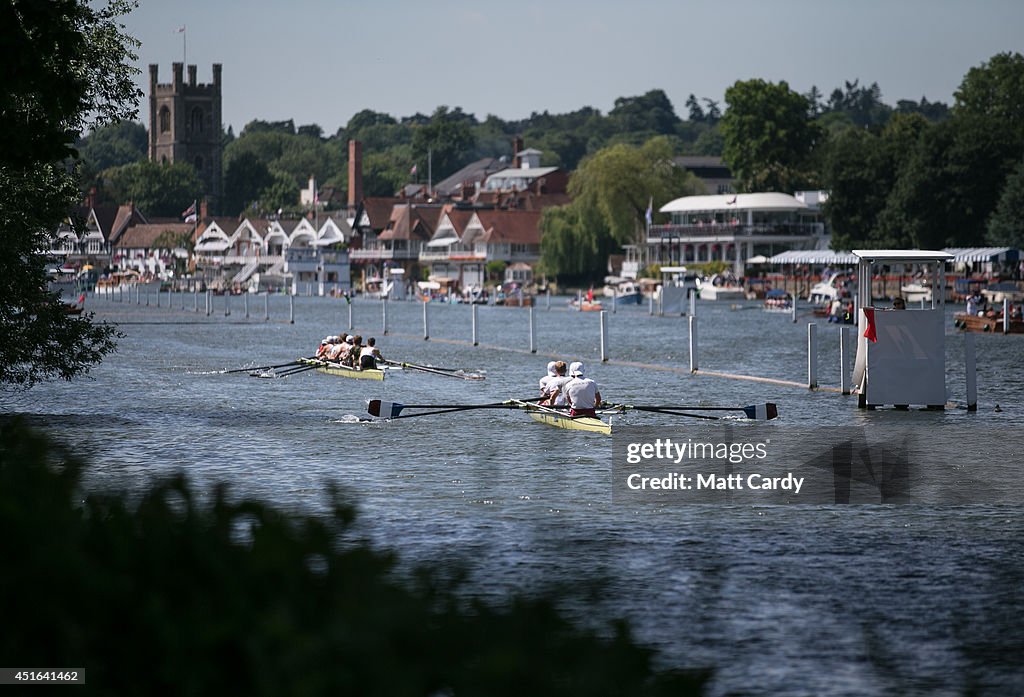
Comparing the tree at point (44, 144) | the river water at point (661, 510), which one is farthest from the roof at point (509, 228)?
the tree at point (44, 144)

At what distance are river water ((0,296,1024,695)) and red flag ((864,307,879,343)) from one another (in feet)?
5.34

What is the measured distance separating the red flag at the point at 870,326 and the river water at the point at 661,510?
163cm

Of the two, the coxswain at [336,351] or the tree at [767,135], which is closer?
the coxswain at [336,351]

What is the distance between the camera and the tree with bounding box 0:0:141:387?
1647 centimetres

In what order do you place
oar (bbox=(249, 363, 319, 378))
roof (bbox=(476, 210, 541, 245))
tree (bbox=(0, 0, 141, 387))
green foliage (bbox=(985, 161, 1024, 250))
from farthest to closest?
roof (bbox=(476, 210, 541, 245)) < green foliage (bbox=(985, 161, 1024, 250)) < oar (bbox=(249, 363, 319, 378)) < tree (bbox=(0, 0, 141, 387))

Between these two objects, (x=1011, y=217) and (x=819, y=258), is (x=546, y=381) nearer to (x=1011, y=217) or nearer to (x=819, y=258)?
(x=1011, y=217)

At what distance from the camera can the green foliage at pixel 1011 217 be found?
113 metres

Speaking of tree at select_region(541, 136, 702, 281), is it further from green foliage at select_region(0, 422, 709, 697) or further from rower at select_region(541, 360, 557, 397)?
green foliage at select_region(0, 422, 709, 697)

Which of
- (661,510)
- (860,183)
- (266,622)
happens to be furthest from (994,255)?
(266,622)

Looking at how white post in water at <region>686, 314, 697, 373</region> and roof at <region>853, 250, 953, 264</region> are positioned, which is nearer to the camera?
roof at <region>853, 250, 953, 264</region>

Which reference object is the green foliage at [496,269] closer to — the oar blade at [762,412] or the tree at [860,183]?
the tree at [860,183]

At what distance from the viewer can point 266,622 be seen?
5.03 metres

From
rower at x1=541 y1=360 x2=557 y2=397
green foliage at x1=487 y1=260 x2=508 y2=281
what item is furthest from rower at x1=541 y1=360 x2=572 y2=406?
green foliage at x1=487 y1=260 x2=508 y2=281

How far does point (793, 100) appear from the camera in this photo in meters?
165
